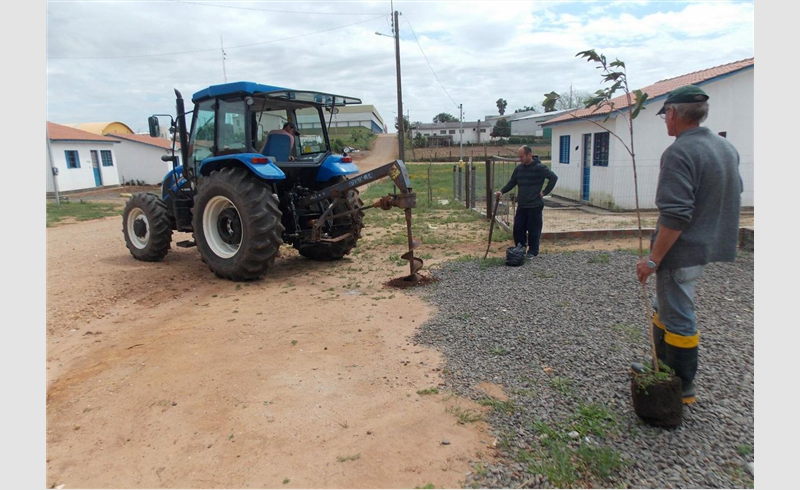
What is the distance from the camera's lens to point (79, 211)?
54.1ft

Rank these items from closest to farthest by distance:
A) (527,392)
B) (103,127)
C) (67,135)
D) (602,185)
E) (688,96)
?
(688,96) < (527,392) < (602,185) < (67,135) < (103,127)

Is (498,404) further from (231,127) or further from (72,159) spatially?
(72,159)

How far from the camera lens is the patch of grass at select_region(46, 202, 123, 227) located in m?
14.9

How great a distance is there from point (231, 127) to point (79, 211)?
12.7 metres

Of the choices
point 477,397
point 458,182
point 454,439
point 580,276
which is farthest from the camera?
point 458,182

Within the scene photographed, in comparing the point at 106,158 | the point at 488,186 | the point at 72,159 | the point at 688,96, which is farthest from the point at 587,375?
the point at 106,158

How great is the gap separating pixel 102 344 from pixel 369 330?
253 centimetres

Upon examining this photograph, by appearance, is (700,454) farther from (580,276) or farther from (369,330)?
(580,276)

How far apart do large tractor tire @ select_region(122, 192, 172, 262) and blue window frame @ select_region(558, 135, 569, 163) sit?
41.7 ft

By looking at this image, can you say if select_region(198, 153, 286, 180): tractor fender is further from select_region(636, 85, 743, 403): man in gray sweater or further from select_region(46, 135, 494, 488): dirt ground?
select_region(636, 85, 743, 403): man in gray sweater

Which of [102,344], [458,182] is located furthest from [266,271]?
[458,182]

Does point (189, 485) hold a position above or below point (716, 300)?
below

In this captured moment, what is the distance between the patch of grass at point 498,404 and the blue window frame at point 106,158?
91.6 ft

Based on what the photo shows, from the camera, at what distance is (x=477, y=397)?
336 centimetres
